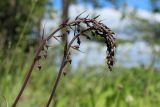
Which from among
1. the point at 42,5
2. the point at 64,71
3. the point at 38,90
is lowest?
the point at 42,5

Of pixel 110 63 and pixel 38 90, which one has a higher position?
pixel 110 63

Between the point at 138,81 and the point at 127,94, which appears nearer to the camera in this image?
the point at 127,94

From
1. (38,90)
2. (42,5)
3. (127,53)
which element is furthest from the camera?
(42,5)

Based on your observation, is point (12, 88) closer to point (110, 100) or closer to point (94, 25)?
point (110, 100)

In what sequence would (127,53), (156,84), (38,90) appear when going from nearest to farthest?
(156,84)
(38,90)
(127,53)

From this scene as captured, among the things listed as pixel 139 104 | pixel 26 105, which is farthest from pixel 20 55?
pixel 139 104

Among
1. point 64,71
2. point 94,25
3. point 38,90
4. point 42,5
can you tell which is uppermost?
point 94,25

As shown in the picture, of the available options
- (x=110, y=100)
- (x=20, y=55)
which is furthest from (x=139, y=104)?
(x=20, y=55)

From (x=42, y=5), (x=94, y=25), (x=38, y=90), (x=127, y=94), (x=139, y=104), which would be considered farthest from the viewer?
(x=42, y=5)

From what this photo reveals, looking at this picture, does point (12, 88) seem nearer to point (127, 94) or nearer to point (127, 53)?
point (127, 94)
